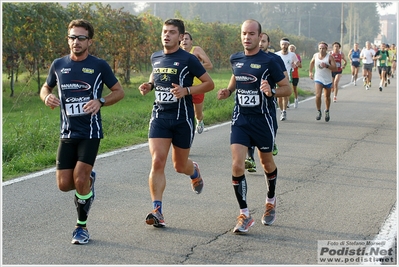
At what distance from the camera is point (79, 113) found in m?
6.37

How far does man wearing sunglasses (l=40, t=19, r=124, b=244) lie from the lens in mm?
6363

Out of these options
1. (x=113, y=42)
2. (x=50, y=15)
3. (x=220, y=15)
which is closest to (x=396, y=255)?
(x=50, y=15)

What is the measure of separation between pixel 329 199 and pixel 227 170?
7.15 ft

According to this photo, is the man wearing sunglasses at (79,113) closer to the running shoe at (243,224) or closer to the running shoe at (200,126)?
the running shoe at (243,224)

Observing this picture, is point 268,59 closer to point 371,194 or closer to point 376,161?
point 371,194

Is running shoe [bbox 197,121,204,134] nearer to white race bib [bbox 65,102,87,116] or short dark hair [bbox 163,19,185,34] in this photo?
short dark hair [bbox 163,19,185,34]

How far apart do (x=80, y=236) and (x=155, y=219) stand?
82 cm

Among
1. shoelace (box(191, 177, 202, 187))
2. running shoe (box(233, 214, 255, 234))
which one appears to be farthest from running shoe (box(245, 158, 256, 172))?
running shoe (box(233, 214, 255, 234))

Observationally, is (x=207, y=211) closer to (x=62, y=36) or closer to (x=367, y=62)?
(x=62, y=36)

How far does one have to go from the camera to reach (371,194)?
8484mm

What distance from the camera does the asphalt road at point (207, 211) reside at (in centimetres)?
593

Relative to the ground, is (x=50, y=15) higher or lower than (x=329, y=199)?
higher

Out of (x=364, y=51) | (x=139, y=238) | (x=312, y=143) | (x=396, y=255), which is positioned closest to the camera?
(x=396, y=255)

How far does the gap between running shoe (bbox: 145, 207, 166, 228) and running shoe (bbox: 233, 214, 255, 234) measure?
0.72 m
